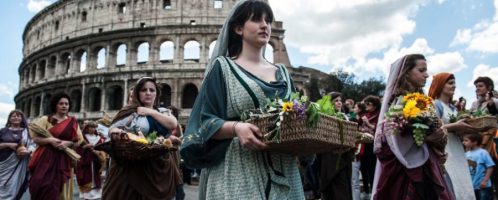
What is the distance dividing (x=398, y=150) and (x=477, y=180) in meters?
3.74

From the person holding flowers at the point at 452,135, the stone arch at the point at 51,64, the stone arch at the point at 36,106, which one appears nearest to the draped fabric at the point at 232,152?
the person holding flowers at the point at 452,135

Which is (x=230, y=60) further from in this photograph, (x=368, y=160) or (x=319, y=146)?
(x=368, y=160)

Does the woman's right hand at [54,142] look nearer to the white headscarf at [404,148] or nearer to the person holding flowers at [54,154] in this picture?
the person holding flowers at [54,154]

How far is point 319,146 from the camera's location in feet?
7.38

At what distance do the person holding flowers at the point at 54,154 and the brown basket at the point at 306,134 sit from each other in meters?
5.56

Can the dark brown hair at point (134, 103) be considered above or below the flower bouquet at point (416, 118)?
above

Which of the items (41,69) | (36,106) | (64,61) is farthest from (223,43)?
(41,69)

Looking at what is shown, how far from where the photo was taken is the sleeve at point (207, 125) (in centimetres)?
241

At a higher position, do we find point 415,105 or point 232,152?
point 415,105

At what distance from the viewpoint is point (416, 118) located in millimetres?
3762

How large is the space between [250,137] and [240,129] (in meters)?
0.08

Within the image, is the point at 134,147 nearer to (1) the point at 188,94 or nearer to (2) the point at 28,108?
(1) the point at 188,94

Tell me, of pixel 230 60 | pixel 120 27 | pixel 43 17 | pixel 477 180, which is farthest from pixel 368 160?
pixel 43 17

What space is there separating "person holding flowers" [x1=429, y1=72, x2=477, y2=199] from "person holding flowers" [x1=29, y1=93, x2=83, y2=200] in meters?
5.14
